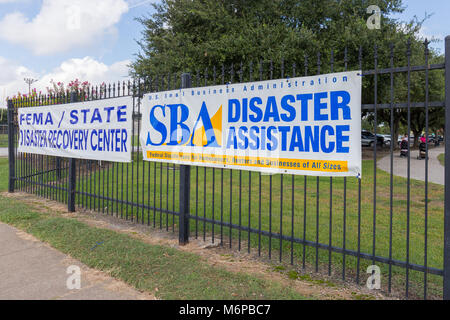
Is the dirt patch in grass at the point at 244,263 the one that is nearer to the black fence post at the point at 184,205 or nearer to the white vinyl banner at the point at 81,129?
the black fence post at the point at 184,205

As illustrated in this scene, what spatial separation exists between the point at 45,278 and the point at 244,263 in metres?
2.24

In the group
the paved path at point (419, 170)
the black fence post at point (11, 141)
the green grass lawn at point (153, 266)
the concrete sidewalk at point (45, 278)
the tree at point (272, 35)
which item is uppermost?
the tree at point (272, 35)

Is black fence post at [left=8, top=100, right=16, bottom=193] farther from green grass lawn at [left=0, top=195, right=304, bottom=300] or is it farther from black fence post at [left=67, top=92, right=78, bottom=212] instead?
green grass lawn at [left=0, top=195, right=304, bottom=300]

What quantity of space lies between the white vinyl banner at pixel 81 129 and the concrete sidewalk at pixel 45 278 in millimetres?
1979

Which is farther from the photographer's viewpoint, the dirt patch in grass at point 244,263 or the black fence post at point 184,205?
the black fence post at point 184,205

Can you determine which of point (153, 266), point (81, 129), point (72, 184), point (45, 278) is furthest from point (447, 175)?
point (72, 184)

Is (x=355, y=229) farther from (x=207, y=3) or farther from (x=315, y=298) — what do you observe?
(x=207, y=3)

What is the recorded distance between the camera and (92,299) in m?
3.38

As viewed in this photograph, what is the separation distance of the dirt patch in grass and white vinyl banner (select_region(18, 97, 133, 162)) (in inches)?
44.3

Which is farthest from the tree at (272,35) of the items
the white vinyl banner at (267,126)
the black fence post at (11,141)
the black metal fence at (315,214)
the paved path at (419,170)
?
the white vinyl banner at (267,126)

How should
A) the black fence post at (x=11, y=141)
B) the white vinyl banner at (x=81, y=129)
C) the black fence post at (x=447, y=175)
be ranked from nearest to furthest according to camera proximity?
the black fence post at (x=447, y=175), the white vinyl banner at (x=81, y=129), the black fence post at (x=11, y=141)

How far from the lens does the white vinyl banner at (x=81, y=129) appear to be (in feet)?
19.7

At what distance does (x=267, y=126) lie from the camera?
4148 millimetres
